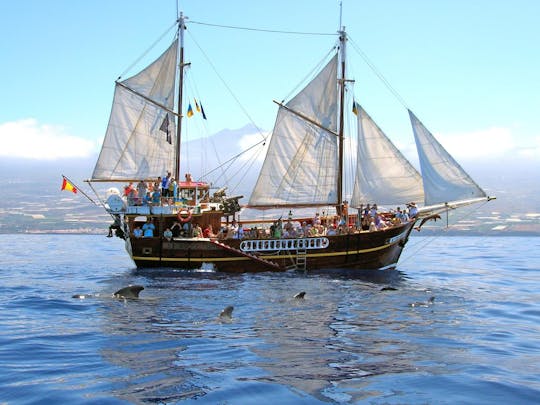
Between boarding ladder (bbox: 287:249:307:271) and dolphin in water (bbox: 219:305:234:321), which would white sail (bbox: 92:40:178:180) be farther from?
dolphin in water (bbox: 219:305:234:321)

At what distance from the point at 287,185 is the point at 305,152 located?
106 inches

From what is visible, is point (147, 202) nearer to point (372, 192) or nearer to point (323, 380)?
point (372, 192)

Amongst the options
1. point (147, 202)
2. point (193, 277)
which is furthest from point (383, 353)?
point (147, 202)

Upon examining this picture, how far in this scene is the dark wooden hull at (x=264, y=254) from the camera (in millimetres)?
40531

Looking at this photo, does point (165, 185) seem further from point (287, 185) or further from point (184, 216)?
point (287, 185)

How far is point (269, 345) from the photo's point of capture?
18469mm

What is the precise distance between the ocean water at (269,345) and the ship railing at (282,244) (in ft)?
23.2

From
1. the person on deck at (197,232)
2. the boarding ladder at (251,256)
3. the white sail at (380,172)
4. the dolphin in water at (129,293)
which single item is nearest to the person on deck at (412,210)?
the white sail at (380,172)

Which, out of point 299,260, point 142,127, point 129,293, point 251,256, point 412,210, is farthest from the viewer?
point 142,127

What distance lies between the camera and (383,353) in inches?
698

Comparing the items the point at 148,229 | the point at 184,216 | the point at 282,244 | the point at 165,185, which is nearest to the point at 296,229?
the point at 282,244

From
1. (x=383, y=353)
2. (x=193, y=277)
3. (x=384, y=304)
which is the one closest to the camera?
(x=383, y=353)

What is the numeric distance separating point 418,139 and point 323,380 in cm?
2888

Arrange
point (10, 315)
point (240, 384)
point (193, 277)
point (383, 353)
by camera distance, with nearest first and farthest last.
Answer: point (240, 384)
point (383, 353)
point (10, 315)
point (193, 277)
